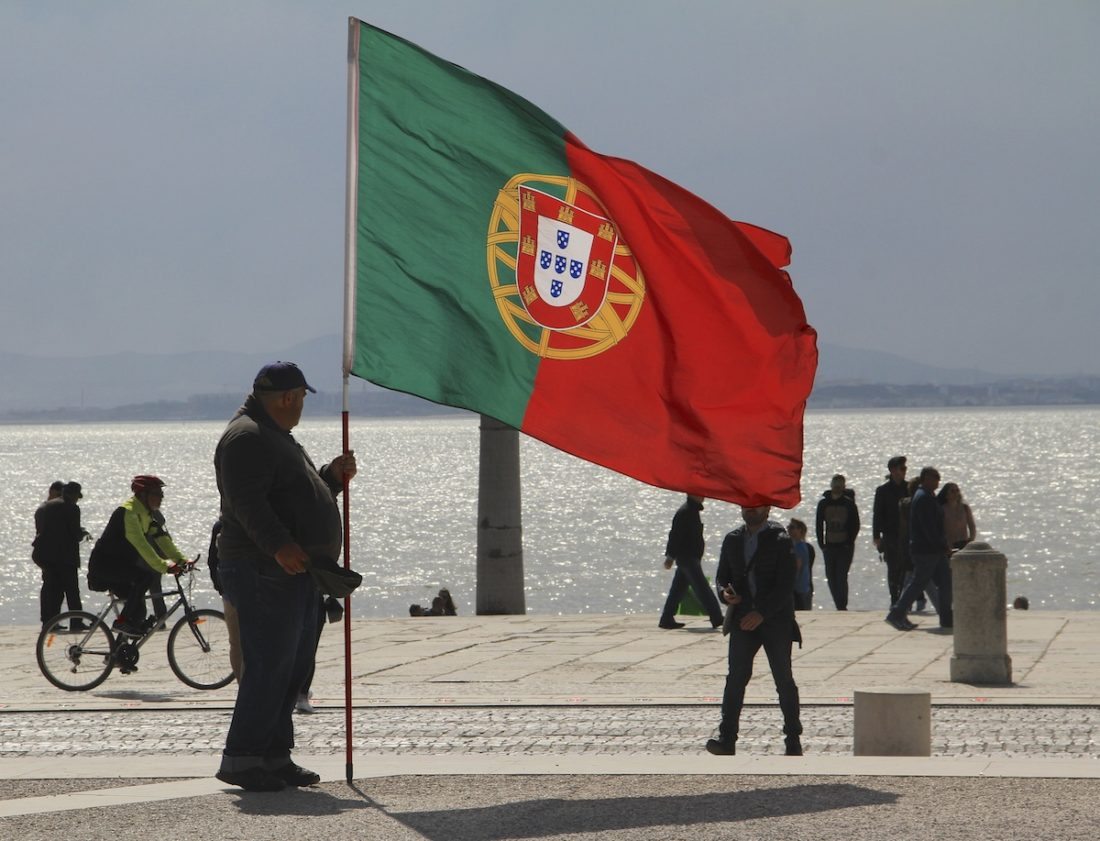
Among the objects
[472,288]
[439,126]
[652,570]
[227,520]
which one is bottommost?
[652,570]

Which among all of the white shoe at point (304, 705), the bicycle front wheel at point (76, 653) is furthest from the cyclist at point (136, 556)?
the white shoe at point (304, 705)

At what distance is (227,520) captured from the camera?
7770 mm

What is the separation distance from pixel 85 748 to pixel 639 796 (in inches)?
173

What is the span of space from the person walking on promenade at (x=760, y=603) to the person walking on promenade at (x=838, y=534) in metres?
12.5

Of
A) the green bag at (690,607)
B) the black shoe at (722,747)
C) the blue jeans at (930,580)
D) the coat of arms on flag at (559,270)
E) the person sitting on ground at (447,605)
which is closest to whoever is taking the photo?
the coat of arms on flag at (559,270)

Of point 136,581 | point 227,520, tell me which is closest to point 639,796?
point 227,520

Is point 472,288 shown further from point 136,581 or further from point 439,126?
point 136,581

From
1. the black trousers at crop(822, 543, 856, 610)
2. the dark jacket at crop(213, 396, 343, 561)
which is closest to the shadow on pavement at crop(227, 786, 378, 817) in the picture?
the dark jacket at crop(213, 396, 343, 561)

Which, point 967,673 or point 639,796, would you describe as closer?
point 639,796

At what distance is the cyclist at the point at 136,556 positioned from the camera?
46.7ft

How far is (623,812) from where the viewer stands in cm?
719

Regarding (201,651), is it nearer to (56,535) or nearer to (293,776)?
(56,535)

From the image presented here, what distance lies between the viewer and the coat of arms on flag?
326 inches

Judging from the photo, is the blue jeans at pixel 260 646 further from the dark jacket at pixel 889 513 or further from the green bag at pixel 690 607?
the dark jacket at pixel 889 513
